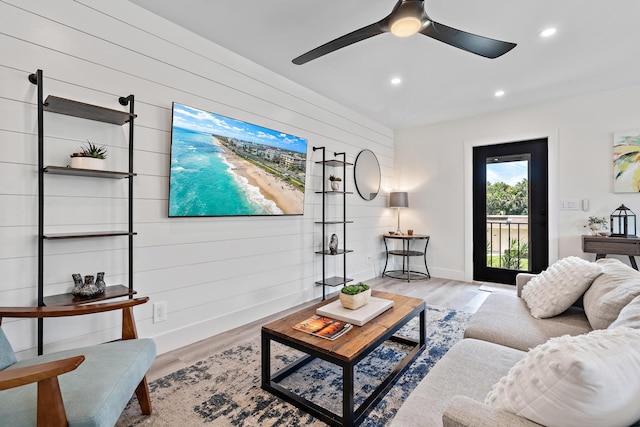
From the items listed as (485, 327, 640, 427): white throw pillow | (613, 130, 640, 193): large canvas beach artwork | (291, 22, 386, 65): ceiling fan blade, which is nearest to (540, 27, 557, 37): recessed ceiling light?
(291, 22, 386, 65): ceiling fan blade

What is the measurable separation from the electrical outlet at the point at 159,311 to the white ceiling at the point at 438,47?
7.19 ft

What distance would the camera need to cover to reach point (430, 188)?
5.07 metres

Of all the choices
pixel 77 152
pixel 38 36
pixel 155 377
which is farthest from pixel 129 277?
pixel 38 36

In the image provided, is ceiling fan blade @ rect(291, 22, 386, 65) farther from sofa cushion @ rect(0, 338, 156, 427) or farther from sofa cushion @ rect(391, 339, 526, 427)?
sofa cushion @ rect(0, 338, 156, 427)

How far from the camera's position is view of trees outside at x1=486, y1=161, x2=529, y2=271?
4.38m

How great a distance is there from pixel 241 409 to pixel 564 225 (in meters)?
4.34

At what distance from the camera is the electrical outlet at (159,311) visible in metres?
2.35

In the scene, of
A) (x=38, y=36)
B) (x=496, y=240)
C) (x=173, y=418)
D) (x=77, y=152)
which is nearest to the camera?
(x=173, y=418)

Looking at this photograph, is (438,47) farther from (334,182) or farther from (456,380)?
(456,380)

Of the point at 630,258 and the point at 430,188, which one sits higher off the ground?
the point at 430,188

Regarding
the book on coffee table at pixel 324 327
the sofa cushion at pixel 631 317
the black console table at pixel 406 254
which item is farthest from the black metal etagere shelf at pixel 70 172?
the black console table at pixel 406 254

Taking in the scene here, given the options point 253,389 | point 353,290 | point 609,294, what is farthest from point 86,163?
point 609,294

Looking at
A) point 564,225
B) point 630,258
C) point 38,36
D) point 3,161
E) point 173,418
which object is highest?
point 38,36

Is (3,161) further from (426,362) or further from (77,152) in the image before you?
(426,362)
